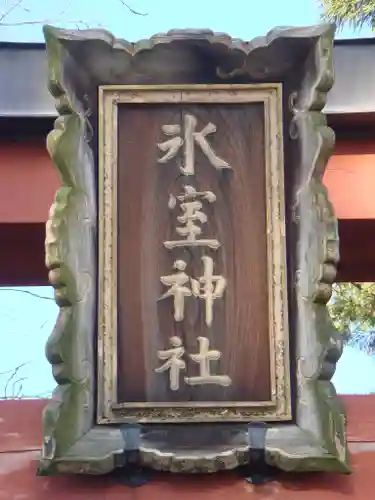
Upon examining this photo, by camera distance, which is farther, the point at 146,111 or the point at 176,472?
the point at 146,111

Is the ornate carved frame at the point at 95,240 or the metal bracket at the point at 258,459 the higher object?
the ornate carved frame at the point at 95,240

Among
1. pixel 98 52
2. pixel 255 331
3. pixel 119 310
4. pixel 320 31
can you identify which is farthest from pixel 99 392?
pixel 320 31

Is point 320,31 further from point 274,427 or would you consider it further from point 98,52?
point 274,427

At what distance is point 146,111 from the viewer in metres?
2.97

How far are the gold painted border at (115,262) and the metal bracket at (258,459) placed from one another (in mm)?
47

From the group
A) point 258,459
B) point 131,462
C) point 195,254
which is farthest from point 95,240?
point 258,459

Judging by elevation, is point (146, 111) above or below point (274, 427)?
above

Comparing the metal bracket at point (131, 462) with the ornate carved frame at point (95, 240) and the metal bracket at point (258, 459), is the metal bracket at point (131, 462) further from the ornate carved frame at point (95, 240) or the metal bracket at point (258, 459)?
the metal bracket at point (258, 459)

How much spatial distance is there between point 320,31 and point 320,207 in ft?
Answer: 1.81

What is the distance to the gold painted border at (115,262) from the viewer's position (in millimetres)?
2672

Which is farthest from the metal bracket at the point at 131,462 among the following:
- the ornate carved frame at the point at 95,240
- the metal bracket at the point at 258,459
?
the metal bracket at the point at 258,459

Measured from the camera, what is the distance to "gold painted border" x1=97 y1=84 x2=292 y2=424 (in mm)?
2672

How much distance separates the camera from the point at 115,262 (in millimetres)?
2803

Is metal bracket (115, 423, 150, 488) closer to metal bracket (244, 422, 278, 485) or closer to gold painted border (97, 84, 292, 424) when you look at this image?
gold painted border (97, 84, 292, 424)
